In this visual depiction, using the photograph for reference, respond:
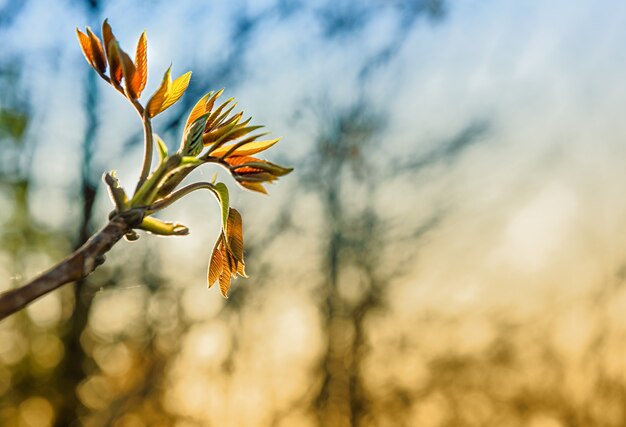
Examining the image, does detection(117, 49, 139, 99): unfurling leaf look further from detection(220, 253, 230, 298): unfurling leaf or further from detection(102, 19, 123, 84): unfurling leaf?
detection(220, 253, 230, 298): unfurling leaf

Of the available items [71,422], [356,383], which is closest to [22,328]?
[71,422]

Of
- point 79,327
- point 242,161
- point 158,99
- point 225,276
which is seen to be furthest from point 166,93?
point 79,327

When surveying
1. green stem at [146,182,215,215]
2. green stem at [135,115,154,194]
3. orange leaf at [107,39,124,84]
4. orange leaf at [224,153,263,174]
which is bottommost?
green stem at [146,182,215,215]

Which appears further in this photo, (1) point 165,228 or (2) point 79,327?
(2) point 79,327

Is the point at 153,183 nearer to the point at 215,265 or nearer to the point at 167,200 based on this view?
the point at 167,200

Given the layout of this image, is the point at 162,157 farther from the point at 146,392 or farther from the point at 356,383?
the point at 356,383

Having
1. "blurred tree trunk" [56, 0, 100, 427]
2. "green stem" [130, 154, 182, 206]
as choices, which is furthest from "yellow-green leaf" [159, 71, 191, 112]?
"blurred tree trunk" [56, 0, 100, 427]

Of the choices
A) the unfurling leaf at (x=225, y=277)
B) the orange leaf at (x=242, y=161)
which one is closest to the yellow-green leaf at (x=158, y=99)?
Result: the orange leaf at (x=242, y=161)
